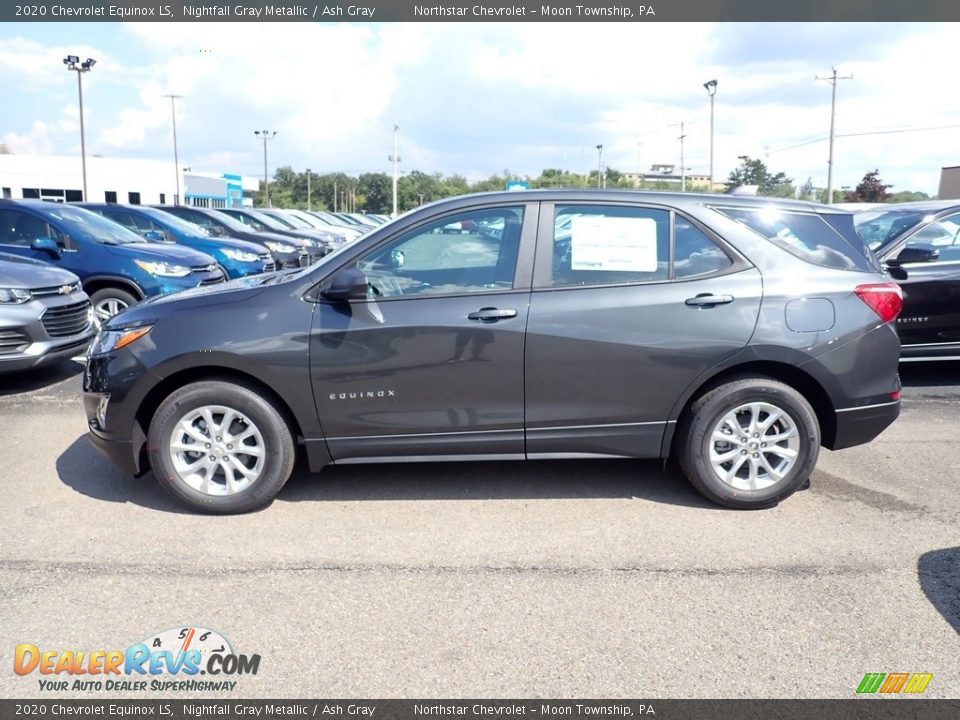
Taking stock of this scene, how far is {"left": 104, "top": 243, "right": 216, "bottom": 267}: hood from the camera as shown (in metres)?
9.55

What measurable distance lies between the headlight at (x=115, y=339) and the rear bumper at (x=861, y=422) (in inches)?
158

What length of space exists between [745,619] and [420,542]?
1.64 meters

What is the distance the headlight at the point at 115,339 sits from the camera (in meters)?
4.40

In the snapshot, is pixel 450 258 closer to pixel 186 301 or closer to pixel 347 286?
pixel 347 286

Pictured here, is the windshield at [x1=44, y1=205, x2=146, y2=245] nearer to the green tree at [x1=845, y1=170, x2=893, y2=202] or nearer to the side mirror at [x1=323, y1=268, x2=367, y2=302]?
the side mirror at [x1=323, y1=268, x2=367, y2=302]

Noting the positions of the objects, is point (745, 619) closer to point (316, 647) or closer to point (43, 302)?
point (316, 647)

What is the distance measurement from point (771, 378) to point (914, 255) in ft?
11.0

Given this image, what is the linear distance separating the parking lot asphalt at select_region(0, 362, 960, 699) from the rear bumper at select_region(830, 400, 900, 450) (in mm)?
397

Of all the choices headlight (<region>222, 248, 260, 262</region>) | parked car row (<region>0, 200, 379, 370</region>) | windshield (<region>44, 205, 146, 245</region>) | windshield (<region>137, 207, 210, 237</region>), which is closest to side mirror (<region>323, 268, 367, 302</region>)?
parked car row (<region>0, 200, 379, 370</region>)

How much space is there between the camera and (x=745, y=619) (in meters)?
3.31

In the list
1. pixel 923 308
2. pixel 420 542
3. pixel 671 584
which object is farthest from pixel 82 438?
pixel 923 308

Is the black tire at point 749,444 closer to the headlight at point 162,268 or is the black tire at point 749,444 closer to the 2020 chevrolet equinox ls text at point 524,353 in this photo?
the 2020 chevrolet equinox ls text at point 524,353

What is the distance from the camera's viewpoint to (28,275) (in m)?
7.42

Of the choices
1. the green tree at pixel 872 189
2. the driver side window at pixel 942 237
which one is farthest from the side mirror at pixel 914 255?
the green tree at pixel 872 189
